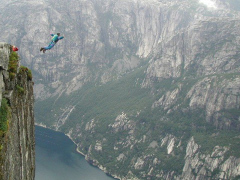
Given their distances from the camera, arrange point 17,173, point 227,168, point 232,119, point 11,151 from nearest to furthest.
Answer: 1. point 11,151
2. point 17,173
3. point 227,168
4. point 232,119

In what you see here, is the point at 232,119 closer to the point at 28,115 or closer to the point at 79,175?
the point at 79,175

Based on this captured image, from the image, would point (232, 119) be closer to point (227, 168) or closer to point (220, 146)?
point (220, 146)

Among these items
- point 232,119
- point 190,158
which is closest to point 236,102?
point 232,119

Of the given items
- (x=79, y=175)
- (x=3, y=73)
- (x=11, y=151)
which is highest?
(x=3, y=73)

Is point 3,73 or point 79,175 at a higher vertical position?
point 3,73

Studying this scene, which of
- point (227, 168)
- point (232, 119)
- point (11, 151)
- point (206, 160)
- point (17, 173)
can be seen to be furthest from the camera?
point (232, 119)

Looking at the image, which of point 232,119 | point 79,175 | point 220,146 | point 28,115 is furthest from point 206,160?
point 28,115

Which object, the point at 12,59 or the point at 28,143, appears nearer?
the point at 12,59
